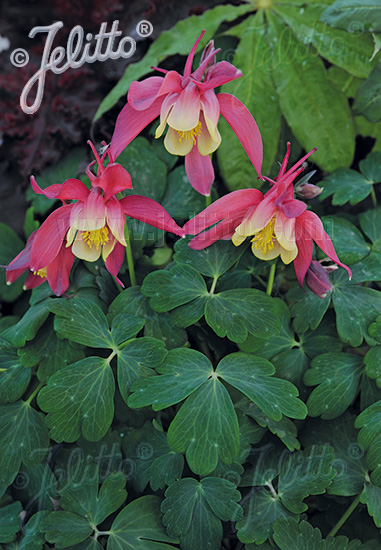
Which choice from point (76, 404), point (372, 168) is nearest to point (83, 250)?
point (76, 404)

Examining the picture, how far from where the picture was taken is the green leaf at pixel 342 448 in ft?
2.82

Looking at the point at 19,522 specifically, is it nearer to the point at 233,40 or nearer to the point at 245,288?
the point at 245,288

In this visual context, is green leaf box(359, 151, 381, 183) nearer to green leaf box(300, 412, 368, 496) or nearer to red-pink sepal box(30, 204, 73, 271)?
green leaf box(300, 412, 368, 496)

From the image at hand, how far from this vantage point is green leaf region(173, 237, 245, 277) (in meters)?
0.91

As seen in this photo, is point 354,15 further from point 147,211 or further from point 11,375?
point 11,375

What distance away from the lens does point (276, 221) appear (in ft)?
2.64

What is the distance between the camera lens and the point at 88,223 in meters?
0.78

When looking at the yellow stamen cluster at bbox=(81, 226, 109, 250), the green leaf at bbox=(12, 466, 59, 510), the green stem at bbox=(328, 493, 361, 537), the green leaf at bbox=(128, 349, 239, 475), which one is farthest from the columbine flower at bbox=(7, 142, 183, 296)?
the green stem at bbox=(328, 493, 361, 537)

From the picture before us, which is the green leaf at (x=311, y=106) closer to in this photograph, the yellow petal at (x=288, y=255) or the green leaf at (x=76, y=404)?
the yellow petal at (x=288, y=255)

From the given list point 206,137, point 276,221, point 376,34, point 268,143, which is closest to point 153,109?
point 206,137

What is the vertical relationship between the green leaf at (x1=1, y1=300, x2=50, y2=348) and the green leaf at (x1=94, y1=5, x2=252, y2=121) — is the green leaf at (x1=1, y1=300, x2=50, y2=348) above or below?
below

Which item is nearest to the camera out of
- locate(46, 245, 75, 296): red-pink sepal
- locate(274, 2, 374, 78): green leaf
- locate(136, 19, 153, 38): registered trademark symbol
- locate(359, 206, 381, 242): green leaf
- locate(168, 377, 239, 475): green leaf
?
locate(168, 377, 239, 475): green leaf

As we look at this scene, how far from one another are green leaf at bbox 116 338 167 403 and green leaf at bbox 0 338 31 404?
0.60 ft

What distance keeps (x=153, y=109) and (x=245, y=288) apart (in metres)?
0.34
